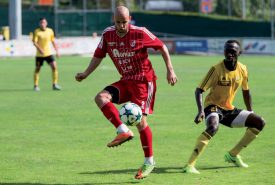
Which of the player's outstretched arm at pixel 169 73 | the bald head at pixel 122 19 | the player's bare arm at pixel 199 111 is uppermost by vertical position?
the bald head at pixel 122 19

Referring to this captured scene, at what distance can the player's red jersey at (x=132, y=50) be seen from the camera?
9.47 meters

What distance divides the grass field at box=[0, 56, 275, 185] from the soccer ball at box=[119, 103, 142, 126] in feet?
2.39

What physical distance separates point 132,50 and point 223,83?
1.38 meters

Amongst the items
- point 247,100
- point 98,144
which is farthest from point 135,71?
point 98,144

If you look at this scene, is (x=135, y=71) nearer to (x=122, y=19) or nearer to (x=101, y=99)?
(x=101, y=99)

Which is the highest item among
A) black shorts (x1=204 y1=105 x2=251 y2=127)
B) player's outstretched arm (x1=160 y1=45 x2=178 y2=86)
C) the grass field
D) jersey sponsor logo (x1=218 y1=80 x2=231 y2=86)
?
player's outstretched arm (x1=160 y1=45 x2=178 y2=86)

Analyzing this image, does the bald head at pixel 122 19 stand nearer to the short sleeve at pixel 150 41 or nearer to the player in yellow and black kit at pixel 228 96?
the short sleeve at pixel 150 41

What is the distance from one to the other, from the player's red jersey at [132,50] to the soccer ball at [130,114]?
0.48 m

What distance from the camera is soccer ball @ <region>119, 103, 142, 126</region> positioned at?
29.9 feet

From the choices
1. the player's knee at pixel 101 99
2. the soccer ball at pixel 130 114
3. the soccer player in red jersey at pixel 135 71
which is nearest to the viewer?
the soccer ball at pixel 130 114

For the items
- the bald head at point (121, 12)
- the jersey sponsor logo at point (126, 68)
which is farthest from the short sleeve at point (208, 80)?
the bald head at point (121, 12)

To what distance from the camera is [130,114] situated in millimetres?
9117

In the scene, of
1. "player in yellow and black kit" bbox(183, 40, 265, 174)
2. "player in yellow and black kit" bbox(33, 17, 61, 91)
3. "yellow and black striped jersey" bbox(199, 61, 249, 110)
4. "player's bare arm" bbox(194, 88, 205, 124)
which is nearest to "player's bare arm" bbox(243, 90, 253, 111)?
"player in yellow and black kit" bbox(183, 40, 265, 174)

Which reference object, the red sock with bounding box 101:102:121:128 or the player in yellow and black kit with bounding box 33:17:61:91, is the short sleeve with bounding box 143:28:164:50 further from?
the player in yellow and black kit with bounding box 33:17:61:91
